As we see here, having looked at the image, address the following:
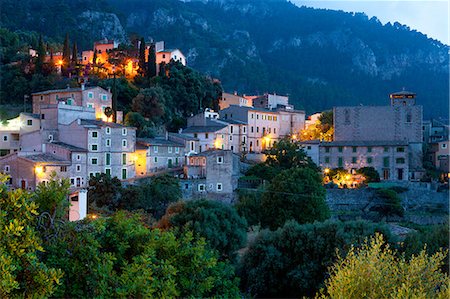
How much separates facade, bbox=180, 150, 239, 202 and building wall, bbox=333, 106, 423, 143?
1721cm

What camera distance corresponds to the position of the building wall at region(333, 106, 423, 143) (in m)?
55.5

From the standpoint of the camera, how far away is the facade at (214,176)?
4444 centimetres

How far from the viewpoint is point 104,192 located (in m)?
37.1

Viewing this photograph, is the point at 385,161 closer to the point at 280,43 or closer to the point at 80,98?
the point at 80,98

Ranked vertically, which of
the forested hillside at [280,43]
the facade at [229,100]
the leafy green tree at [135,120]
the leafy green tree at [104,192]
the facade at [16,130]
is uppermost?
the forested hillside at [280,43]

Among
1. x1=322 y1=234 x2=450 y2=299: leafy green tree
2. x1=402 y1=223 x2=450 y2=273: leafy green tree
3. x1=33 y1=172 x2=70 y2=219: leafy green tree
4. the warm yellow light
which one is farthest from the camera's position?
the warm yellow light

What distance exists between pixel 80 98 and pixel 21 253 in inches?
1698

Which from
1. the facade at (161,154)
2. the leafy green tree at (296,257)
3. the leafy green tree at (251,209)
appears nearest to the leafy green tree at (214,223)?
the leafy green tree at (296,257)

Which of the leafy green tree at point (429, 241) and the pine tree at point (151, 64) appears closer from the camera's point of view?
the leafy green tree at point (429, 241)

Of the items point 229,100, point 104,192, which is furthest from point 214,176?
point 229,100

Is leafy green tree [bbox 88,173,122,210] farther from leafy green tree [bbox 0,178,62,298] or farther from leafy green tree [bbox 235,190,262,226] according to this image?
leafy green tree [bbox 0,178,62,298]

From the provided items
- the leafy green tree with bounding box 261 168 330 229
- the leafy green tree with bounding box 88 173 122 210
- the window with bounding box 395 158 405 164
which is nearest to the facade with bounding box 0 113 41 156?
the leafy green tree with bounding box 88 173 122 210

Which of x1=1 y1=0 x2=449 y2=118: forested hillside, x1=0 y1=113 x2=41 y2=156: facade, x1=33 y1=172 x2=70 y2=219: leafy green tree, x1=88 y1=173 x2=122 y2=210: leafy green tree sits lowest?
x1=88 y1=173 x2=122 y2=210: leafy green tree

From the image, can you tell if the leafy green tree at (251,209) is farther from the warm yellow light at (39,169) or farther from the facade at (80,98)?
the facade at (80,98)
